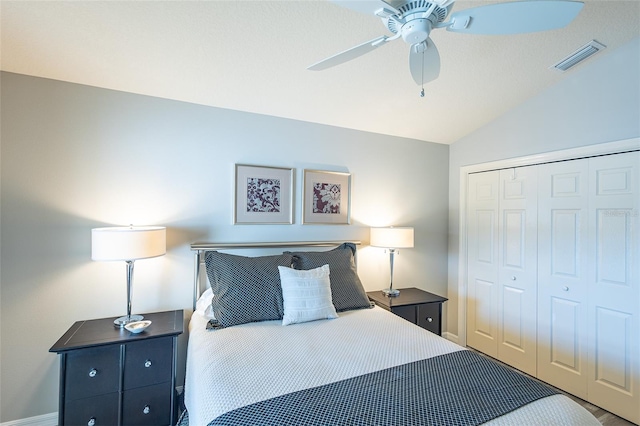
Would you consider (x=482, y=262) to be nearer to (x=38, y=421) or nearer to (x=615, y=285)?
(x=615, y=285)

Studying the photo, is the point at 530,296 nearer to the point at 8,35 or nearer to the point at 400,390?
the point at 400,390

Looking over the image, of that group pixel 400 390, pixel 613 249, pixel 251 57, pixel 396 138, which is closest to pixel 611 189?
pixel 613 249

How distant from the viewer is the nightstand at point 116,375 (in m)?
1.67

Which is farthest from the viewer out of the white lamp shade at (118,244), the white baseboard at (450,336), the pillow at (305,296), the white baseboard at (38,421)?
the white baseboard at (450,336)

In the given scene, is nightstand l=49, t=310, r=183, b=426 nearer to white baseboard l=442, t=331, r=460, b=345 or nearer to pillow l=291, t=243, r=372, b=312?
pillow l=291, t=243, r=372, b=312

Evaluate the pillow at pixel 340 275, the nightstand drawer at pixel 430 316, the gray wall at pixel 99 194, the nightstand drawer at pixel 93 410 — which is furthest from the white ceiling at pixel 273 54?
the nightstand drawer at pixel 93 410

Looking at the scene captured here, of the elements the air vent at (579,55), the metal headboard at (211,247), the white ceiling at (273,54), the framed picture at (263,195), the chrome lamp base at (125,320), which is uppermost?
the air vent at (579,55)

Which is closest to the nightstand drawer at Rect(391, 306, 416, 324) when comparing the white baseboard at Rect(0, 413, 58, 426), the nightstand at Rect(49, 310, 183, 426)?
the nightstand at Rect(49, 310, 183, 426)

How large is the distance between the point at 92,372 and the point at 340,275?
5.64ft

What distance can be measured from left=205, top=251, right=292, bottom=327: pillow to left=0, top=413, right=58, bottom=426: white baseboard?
131cm

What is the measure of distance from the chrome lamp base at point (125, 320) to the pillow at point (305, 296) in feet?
3.39

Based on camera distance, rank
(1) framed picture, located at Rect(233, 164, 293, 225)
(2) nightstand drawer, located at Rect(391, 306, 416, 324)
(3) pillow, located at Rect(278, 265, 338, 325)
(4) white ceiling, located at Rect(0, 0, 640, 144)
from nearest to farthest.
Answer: (4) white ceiling, located at Rect(0, 0, 640, 144)
(3) pillow, located at Rect(278, 265, 338, 325)
(1) framed picture, located at Rect(233, 164, 293, 225)
(2) nightstand drawer, located at Rect(391, 306, 416, 324)

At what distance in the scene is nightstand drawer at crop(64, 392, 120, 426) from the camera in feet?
5.47

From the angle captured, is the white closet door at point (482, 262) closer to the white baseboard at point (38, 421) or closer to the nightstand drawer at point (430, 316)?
the nightstand drawer at point (430, 316)
